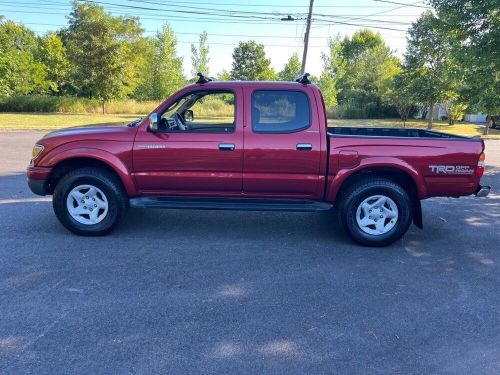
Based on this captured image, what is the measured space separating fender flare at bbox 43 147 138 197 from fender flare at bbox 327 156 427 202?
255 centimetres

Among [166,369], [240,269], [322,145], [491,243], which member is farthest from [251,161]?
[491,243]

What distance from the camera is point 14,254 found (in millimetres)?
4523

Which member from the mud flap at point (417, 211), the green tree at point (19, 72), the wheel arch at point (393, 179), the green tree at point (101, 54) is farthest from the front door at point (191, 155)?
the green tree at point (19, 72)

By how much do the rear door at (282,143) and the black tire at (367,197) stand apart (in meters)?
0.39

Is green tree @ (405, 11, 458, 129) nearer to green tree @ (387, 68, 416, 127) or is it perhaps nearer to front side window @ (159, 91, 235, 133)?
green tree @ (387, 68, 416, 127)

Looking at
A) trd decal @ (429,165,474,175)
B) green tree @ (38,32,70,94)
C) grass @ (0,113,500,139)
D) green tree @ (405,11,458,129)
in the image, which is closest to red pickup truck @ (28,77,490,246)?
trd decal @ (429,165,474,175)

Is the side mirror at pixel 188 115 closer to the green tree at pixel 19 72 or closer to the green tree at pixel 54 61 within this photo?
the green tree at pixel 19 72

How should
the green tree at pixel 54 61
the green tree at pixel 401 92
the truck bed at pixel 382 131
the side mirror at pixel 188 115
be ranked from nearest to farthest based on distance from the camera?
the side mirror at pixel 188 115 → the truck bed at pixel 382 131 → the green tree at pixel 401 92 → the green tree at pixel 54 61

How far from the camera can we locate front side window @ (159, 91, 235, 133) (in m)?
5.16

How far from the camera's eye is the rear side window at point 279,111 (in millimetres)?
5055

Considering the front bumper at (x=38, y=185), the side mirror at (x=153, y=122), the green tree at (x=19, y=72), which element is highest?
the green tree at (x=19, y=72)

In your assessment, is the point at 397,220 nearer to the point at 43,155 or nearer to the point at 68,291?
the point at 68,291

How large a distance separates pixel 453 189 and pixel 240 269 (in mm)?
2807

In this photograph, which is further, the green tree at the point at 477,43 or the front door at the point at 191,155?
the green tree at the point at 477,43
